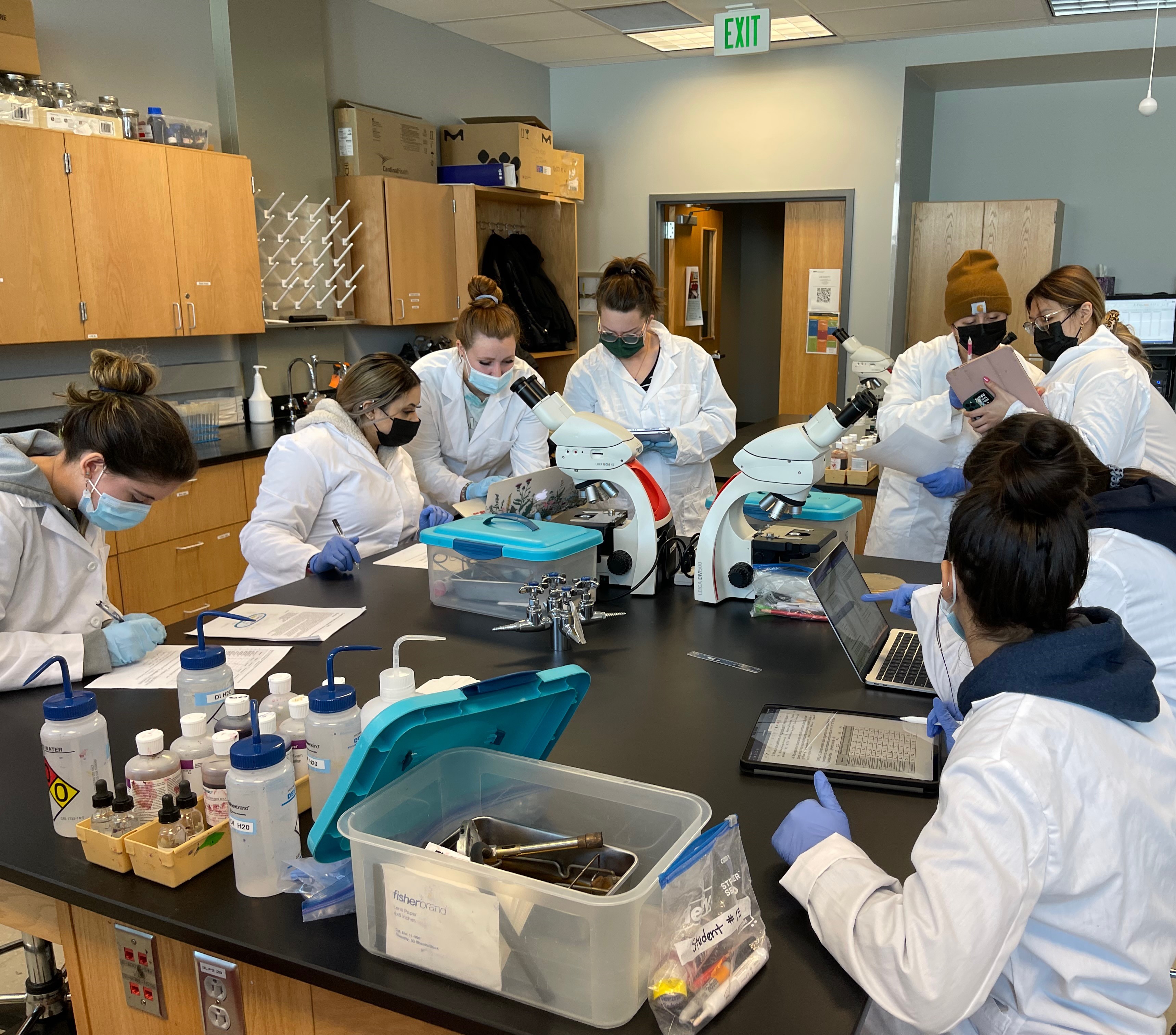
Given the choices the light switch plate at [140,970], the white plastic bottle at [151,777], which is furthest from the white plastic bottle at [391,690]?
the light switch plate at [140,970]

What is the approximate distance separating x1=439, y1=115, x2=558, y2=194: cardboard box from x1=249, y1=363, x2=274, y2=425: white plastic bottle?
1773 millimetres

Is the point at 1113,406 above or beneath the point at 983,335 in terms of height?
beneath

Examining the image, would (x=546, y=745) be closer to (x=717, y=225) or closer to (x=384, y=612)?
(x=384, y=612)

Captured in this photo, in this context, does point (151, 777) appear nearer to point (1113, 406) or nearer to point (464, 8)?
point (1113, 406)

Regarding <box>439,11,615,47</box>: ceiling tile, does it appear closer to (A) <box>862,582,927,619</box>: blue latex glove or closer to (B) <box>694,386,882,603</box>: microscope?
(B) <box>694,386,882,603</box>: microscope

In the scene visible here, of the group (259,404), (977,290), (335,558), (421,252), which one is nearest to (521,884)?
(335,558)

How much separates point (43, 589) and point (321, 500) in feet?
2.71

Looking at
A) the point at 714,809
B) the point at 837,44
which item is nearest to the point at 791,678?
the point at 714,809

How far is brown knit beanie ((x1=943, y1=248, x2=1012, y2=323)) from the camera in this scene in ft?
10.3

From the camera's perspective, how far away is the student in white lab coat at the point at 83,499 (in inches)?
68.2

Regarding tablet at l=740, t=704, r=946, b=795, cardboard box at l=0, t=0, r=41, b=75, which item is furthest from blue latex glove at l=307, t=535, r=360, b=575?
cardboard box at l=0, t=0, r=41, b=75

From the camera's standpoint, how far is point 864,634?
1802 millimetres

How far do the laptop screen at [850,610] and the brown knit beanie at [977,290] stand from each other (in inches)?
62.1

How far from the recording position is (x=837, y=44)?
19.1 ft
